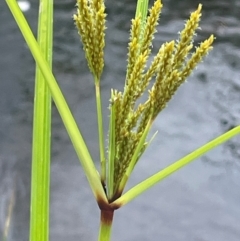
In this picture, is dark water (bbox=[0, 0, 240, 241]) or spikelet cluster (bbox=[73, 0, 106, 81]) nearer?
spikelet cluster (bbox=[73, 0, 106, 81])

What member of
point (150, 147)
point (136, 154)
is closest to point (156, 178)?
point (136, 154)

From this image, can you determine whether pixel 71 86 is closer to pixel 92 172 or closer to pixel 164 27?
pixel 164 27

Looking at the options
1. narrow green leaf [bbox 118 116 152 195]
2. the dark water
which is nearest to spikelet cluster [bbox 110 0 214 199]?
narrow green leaf [bbox 118 116 152 195]

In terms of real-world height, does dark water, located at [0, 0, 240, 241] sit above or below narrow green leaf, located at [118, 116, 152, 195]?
below

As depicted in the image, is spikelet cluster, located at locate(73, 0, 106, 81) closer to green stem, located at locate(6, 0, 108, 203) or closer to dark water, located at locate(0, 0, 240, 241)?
green stem, located at locate(6, 0, 108, 203)

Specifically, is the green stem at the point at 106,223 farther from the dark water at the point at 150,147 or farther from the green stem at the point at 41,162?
the dark water at the point at 150,147

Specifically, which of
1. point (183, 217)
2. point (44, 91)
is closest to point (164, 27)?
point (183, 217)
